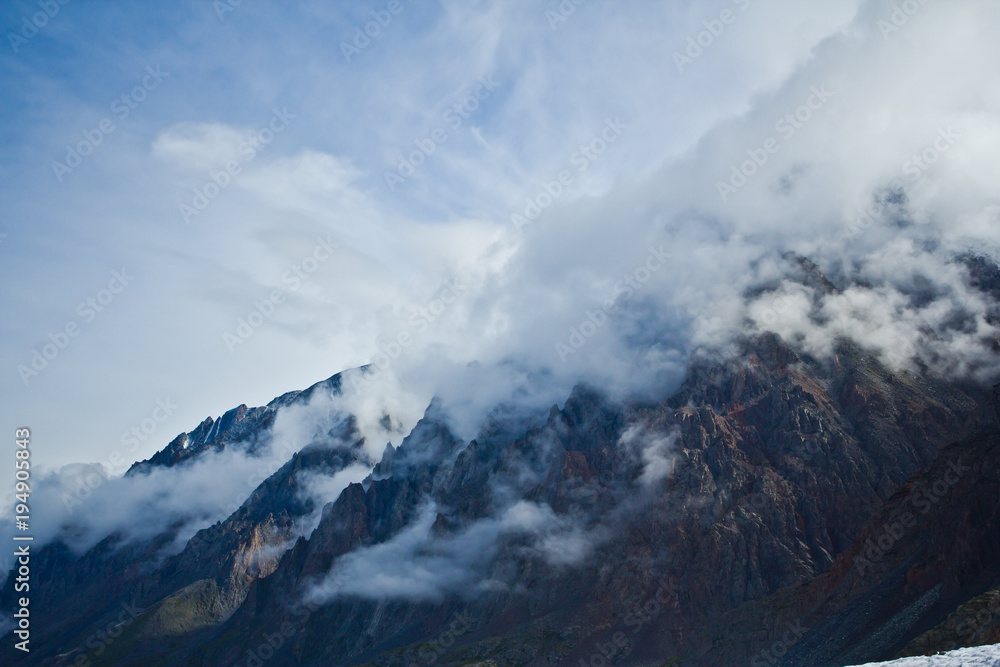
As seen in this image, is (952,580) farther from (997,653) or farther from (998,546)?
(997,653)

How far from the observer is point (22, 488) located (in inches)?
5408

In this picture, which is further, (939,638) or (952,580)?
(952,580)

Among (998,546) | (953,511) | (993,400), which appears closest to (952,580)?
(998,546)

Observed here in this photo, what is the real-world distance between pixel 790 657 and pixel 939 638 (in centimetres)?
6469

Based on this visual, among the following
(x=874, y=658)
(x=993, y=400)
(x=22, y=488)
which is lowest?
(x=874, y=658)

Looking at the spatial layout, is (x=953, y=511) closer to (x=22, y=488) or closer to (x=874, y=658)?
(x=874, y=658)

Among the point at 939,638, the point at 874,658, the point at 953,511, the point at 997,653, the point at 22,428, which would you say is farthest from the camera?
the point at 953,511

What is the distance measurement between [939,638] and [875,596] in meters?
54.5

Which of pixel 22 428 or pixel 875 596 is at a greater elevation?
pixel 22 428

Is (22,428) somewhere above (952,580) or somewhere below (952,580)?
above

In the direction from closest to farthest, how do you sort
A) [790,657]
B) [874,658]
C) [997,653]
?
[997,653] < [874,658] < [790,657]

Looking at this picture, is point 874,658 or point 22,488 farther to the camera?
point 874,658

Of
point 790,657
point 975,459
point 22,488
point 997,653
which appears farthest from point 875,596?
point 22,488

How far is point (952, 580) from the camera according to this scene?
166 m
